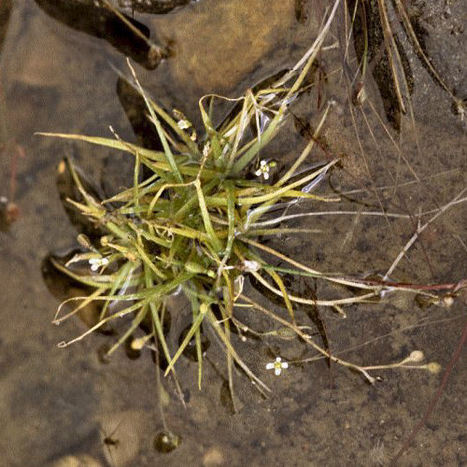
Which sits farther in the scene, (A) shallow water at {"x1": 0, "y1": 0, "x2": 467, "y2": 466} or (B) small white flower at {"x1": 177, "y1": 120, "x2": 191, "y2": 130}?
(A) shallow water at {"x1": 0, "y1": 0, "x2": 467, "y2": 466}

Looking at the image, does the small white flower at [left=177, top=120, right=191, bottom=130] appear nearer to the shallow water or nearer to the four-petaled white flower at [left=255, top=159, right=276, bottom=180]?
the shallow water

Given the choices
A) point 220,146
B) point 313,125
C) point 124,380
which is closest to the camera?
point 220,146

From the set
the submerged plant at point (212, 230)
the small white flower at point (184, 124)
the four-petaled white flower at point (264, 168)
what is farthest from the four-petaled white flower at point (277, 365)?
the small white flower at point (184, 124)

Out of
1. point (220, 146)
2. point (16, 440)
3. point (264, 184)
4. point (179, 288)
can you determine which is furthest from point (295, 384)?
point (16, 440)

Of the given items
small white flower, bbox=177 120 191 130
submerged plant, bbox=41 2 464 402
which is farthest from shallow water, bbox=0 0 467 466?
small white flower, bbox=177 120 191 130

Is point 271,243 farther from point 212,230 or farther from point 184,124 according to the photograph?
point 184,124

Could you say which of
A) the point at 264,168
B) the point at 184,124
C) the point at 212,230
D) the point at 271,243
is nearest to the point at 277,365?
the point at 271,243

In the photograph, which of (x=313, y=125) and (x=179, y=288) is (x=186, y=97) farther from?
(x=179, y=288)
